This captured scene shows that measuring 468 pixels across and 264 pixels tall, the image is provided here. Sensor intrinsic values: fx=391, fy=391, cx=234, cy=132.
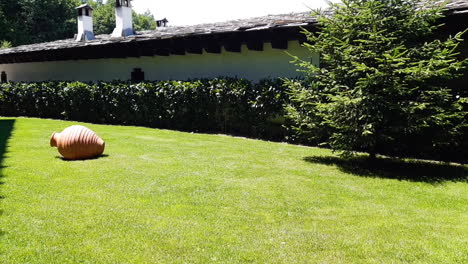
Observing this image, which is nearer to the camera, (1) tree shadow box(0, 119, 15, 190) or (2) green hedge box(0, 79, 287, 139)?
(1) tree shadow box(0, 119, 15, 190)

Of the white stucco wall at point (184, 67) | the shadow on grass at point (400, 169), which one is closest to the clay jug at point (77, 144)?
the shadow on grass at point (400, 169)

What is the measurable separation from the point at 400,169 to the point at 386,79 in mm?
1731

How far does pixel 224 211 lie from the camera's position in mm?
4652


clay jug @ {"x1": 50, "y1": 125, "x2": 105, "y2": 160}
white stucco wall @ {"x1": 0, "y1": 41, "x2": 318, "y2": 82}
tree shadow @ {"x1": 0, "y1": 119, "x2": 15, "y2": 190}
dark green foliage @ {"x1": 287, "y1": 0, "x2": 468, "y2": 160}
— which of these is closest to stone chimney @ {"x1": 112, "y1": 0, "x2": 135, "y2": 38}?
white stucco wall @ {"x1": 0, "y1": 41, "x2": 318, "y2": 82}

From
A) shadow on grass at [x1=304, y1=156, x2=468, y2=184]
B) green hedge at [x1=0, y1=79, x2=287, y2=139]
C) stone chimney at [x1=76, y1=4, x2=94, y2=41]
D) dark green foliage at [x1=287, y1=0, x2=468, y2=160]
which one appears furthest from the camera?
stone chimney at [x1=76, y1=4, x2=94, y2=41]

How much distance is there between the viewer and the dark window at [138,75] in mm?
16547

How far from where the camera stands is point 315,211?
15.6ft

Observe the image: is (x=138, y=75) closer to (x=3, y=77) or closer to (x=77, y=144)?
(x=77, y=144)

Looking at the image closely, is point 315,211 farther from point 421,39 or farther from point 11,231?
point 421,39

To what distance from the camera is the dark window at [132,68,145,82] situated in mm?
16547

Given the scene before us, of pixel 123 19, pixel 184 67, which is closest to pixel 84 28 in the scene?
pixel 123 19

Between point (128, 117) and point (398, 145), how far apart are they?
33.3 ft

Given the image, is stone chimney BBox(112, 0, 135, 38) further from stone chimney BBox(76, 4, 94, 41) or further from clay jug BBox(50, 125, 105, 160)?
clay jug BBox(50, 125, 105, 160)

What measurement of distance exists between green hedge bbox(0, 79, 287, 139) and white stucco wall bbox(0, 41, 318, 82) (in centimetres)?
101
